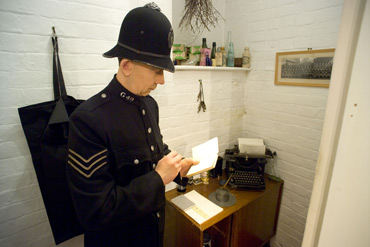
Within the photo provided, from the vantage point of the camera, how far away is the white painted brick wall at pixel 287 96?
5.29 ft

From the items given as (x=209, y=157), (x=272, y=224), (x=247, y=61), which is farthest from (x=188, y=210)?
(x=247, y=61)

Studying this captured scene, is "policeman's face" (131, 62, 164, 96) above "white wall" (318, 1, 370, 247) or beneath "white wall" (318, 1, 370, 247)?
above

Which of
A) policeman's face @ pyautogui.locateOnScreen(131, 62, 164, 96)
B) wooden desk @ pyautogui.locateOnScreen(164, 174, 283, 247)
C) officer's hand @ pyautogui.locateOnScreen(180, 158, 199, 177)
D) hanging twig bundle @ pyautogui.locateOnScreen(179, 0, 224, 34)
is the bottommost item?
wooden desk @ pyautogui.locateOnScreen(164, 174, 283, 247)

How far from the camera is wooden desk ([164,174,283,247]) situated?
1440mm

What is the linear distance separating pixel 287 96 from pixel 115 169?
168cm

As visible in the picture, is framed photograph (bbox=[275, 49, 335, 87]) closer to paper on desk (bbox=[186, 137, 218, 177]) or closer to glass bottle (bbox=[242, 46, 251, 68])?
glass bottle (bbox=[242, 46, 251, 68])

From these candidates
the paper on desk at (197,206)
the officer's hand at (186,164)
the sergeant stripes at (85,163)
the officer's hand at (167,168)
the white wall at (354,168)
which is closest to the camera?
the white wall at (354,168)

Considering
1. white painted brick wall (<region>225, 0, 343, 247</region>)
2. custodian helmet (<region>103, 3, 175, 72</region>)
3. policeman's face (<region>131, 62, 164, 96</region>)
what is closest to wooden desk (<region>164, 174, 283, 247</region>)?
white painted brick wall (<region>225, 0, 343, 247</region>)

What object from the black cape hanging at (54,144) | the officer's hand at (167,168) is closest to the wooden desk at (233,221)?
the officer's hand at (167,168)

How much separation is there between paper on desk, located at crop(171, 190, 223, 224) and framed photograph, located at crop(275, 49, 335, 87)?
1.30 meters

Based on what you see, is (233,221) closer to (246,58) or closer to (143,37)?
(143,37)

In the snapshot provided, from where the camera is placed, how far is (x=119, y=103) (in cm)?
93

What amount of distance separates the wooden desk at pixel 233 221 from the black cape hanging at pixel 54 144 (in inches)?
30.8

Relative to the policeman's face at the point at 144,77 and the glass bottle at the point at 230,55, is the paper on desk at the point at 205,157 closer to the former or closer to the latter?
the policeman's face at the point at 144,77
